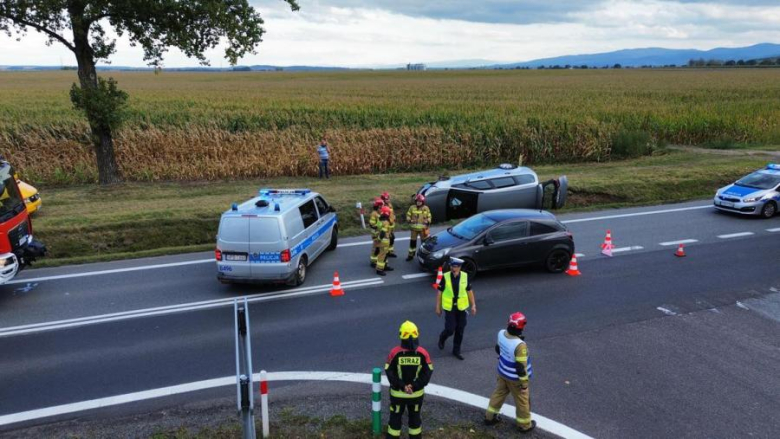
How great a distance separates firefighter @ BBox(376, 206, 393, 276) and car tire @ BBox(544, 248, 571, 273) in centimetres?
369

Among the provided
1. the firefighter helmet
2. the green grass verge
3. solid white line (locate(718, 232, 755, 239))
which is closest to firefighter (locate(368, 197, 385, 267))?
the green grass verge

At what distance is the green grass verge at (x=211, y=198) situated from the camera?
50.0 feet

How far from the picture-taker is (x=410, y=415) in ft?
21.5

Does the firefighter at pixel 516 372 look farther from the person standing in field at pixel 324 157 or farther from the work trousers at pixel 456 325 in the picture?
the person standing in field at pixel 324 157

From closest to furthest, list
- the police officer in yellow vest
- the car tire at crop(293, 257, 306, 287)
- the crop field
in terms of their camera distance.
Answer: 1. the police officer in yellow vest
2. the car tire at crop(293, 257, 306, 287)
3. the crop field

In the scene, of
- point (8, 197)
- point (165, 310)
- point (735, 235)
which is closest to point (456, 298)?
point (165, 310)

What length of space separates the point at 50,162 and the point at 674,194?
79.7 feet

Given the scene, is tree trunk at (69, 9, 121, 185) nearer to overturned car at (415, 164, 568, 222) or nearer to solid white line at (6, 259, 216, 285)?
solid white line at (6, 259, 216, 285)

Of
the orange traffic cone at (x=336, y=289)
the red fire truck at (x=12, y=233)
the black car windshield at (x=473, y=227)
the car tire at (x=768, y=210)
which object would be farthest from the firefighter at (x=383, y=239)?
the car tire at (x=768, y=210)

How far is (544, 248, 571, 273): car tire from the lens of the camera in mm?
12945

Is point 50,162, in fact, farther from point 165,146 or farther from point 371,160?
point 371,160

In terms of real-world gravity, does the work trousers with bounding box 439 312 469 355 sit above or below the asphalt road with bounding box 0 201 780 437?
above

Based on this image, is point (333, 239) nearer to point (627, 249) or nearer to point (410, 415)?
point (627, 249)

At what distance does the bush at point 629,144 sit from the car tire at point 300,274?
21190 millimetres
